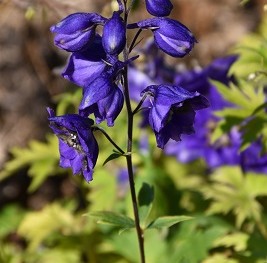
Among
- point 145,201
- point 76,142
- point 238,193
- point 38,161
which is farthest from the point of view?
point 38,161

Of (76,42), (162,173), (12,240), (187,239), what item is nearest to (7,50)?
(12,240)

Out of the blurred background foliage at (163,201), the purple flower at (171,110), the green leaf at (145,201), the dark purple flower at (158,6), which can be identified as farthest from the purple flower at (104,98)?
the green leaf at (145,201)

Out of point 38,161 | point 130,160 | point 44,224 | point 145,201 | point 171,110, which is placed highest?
point 171,110

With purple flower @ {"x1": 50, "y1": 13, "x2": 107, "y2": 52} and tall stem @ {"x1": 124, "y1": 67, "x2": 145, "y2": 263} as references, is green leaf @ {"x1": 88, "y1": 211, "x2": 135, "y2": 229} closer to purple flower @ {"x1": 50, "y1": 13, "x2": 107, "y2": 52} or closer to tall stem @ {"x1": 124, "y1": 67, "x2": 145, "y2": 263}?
tall stem @ {"x1": 124, "y1": 67, "x2": 145, "y2": 263}

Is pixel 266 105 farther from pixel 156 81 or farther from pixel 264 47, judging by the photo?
pixel 156 81

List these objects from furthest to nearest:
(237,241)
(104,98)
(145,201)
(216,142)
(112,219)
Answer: (216,142) → (237,241) → (145,201) → (112,219) → (104,98)

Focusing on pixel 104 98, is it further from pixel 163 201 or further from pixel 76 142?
pixel 163 201

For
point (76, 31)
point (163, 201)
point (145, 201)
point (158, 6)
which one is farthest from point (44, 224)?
point (158, 6)
